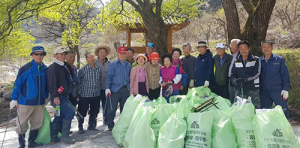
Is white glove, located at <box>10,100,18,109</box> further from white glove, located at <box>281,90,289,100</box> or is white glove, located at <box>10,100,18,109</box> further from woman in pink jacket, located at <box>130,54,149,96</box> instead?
white glove, located at <box>281,90,289,100</box>

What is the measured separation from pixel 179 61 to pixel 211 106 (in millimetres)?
1620

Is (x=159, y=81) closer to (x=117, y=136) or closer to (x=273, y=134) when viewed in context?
(x=117, y=136)

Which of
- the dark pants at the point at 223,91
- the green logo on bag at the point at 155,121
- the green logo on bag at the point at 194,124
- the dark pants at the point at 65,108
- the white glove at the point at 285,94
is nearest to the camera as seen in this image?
the green logo on bag at the point at 194,124

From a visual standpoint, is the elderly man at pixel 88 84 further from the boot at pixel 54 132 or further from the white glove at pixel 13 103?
the white glove at pixel 13 103

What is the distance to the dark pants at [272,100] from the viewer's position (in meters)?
3.59

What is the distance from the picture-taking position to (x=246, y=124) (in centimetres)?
267

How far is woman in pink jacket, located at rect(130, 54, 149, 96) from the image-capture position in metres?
4.27

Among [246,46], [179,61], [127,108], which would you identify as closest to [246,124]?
[246,46]

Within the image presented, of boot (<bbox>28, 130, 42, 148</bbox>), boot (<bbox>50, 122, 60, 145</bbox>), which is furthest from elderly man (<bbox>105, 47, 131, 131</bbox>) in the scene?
boot (<bbox>28, 130, 42, 148</bbox>)

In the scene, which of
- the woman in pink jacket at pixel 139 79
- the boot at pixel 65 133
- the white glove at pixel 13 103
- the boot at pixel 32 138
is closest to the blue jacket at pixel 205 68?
the woman in pink jacket at pixel 139 79

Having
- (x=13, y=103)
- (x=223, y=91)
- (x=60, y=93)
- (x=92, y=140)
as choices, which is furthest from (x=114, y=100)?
(x=223, y=91)

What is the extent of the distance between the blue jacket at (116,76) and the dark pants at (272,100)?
92.0 inches

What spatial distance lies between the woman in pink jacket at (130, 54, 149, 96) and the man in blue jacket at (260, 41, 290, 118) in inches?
79.4

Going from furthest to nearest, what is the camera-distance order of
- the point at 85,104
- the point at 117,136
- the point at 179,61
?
the point at 179,61
the point at 85,104
the point at 117,136
